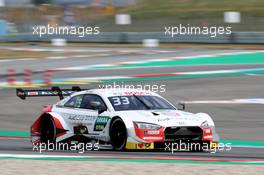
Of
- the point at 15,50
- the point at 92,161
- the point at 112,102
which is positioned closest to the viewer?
the point at 92,161

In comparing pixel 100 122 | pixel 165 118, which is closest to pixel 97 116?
pixel 100 122

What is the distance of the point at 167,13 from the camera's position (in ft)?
143

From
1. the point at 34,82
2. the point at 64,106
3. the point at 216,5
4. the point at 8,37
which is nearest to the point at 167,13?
the point at 216,5

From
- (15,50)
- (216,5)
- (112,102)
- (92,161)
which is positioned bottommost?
(92,161)

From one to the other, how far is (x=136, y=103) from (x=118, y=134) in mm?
826

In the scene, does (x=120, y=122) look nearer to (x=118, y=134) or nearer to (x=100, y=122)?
(x=118, y=134)

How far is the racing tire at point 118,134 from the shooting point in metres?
12.1

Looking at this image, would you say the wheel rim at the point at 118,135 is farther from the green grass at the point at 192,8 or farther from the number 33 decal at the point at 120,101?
the green grass at the point at 192,8

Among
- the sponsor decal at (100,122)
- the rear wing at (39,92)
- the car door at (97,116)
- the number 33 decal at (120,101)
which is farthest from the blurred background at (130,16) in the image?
the sponsor decal at (100,122)

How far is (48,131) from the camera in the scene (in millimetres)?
13859

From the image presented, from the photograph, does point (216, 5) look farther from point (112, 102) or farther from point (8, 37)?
point (112, 102)

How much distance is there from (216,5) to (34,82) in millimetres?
20511

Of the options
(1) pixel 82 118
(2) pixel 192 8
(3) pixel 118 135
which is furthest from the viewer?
(2) pixel 192 8

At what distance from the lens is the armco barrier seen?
120ft
